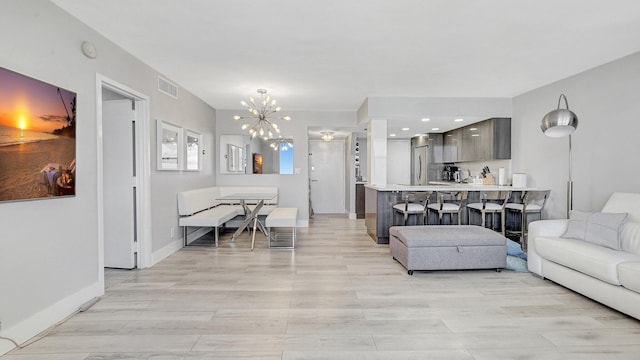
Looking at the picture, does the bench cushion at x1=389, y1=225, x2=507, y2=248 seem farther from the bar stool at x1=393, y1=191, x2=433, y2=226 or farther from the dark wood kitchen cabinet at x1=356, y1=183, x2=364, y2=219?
the dark wood kitchen cabinet at x1=356, y1=183, x2=364, y2=219

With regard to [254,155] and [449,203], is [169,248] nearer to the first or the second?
[254,155]

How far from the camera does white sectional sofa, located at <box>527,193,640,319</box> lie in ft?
8.10

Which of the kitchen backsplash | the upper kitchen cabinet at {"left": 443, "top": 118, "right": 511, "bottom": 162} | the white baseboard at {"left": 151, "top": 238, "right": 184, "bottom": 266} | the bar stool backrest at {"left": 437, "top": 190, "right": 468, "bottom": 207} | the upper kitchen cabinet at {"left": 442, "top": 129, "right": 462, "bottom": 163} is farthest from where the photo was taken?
the upper kitchen cabinet at {"left": 442, "top": 129, "right": 462, "bottom": 163}

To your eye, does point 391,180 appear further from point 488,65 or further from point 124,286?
point 124,286

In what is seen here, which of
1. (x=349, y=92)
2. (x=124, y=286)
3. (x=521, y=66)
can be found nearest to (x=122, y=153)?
(x=124, y=286)

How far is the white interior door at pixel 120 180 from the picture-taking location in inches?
148

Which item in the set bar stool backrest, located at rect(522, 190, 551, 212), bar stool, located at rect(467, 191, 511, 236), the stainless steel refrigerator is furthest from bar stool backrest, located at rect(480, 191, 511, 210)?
the stainless steel refrigerator

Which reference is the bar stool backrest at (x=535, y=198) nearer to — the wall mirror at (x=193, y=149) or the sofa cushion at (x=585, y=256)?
the sofa cushion at (x=585, y=256)

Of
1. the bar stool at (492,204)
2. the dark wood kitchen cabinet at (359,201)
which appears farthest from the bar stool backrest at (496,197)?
the dark wood kitchen cabinet at (359,201)

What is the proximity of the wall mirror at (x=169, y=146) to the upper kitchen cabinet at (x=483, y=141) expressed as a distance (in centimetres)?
537

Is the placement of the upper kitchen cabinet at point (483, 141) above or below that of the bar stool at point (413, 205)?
above

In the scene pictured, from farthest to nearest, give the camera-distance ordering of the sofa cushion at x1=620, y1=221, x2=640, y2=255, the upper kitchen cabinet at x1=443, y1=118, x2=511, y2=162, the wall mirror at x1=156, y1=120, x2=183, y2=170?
1. the upper kitchen cabinet at x1=443, y1=118, x2=511, y2=162
2. the wall mirror at x1=156, y1=120, x2=183, y2=170
3. the sofa cushion at x1=620, y1=221, x2=640, y2=255

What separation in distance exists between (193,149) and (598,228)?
5429mm

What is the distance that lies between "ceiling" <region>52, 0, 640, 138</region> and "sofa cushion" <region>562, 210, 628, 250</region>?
5.80ft
